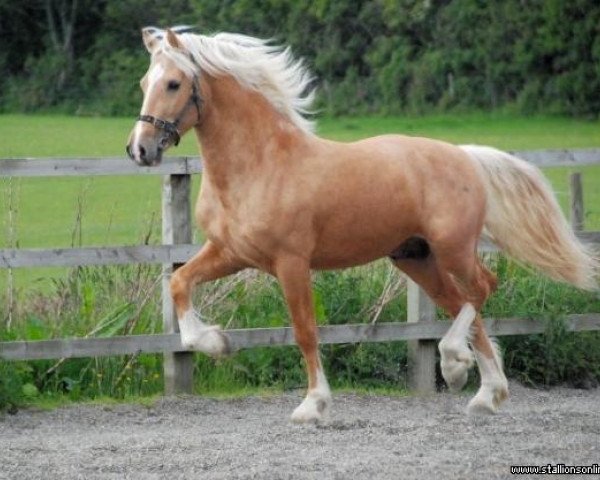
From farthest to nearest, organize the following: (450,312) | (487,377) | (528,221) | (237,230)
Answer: (528,221) < (450,312) < (487,377) < (237,230)

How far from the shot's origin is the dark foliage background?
1377 inches

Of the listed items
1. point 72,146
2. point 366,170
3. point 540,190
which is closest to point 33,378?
point 366,170

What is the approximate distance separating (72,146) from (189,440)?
24704 mm

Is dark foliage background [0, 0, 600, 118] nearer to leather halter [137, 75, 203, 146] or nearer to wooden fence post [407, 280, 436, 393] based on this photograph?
wooden fence post [407, 280, 436, 393]

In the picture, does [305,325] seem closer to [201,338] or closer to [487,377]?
[201,338]

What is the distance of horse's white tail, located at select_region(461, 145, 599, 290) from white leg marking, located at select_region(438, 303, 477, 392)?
0.66 meters

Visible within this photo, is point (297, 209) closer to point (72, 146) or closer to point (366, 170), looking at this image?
point (366, 170)

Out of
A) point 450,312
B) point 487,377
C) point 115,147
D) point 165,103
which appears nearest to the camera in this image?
point 165,103

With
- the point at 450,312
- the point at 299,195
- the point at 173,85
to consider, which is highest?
the point at 173,85

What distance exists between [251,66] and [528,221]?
76.9 inches

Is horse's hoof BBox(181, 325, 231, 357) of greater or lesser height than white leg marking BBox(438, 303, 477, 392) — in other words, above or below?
above

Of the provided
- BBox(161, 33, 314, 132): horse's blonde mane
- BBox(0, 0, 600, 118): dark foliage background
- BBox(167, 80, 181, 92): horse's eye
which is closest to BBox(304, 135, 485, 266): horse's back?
BBox(161, 33, 314, 132): horse's blonde mane

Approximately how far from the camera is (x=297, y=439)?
7.04 m

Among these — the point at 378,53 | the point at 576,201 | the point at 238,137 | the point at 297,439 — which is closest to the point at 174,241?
the point at 238,137
